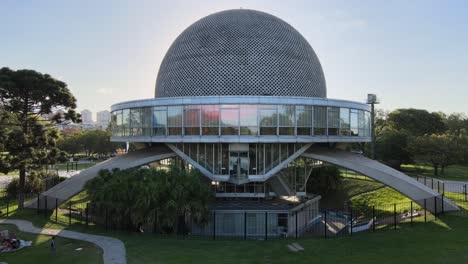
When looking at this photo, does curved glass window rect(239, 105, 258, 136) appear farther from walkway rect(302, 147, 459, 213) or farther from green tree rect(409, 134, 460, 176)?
green tree rect(409, 134, 460, 176)

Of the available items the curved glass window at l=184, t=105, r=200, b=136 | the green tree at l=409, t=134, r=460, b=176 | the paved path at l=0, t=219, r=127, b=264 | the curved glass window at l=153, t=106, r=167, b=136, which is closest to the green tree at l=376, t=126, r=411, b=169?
the green tree at l=409, t=134, r=460, b=176

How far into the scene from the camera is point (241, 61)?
82.6ft

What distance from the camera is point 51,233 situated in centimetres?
1695

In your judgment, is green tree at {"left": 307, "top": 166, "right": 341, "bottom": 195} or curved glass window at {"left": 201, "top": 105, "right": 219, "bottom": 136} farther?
green tree at {"left": 307, "top": 166, "right": 341, "bottom": 195}

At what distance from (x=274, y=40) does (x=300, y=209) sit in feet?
43.0

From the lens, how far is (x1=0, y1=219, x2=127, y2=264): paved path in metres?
12.9

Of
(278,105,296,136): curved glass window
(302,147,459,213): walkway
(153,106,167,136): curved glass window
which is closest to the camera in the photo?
(302,147,459,213): walkway

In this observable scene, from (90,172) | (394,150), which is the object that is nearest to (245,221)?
(90,172)

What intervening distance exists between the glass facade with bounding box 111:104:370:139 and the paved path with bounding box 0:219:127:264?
833cm

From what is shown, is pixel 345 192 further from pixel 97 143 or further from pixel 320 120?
pixel 97 143

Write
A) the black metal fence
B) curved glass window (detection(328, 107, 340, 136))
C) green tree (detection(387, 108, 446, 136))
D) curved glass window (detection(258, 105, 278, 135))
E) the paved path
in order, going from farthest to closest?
green tree (detection(387, 108, 446, 136)), curved glass window (detection(328, 107, 340, 136)), curved glass window (detection(258, 105, 278, 135)), the black metal fence, the paved path

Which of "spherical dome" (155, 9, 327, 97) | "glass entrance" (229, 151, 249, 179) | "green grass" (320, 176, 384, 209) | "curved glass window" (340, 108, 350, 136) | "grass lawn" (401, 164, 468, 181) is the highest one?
"spherical dome" (155, 9, 327, 97)

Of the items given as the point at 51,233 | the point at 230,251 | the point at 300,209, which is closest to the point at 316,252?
the point at 230,251

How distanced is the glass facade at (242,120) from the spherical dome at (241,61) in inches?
130
